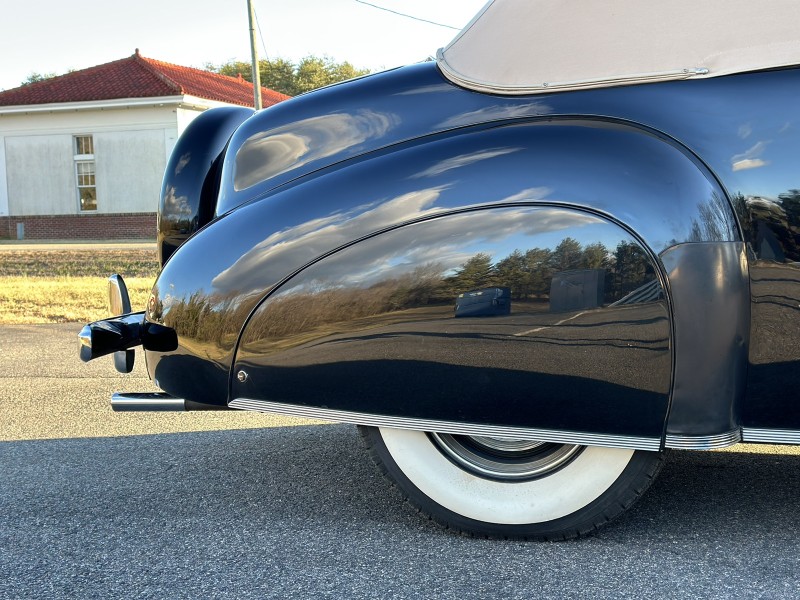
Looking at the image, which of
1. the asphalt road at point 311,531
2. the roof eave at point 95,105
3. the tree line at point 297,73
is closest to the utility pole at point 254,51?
the roof eave at point 95,105

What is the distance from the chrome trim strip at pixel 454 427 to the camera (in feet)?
6.58

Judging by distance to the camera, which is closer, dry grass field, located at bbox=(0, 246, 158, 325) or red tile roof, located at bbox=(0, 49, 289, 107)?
dry grass field, located at bbox=(0, 246, 158, 325)

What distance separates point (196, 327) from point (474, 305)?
0.83 m

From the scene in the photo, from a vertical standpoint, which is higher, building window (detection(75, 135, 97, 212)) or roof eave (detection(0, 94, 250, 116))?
roof eave (detection(0, 94, 250, 116))

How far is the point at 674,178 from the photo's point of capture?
1.95 metres

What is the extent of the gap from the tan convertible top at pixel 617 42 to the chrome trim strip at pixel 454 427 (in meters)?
0.92

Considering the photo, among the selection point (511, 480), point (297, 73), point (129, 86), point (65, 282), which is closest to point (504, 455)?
point (511, 480)

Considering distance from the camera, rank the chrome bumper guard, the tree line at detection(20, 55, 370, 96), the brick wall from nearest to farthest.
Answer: the chrome bumper guard < the brick wall < the tree line at detection(20, 55, 370, 96)

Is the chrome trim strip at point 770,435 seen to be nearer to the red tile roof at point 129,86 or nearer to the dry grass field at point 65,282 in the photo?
the dry grass field at point 65,282

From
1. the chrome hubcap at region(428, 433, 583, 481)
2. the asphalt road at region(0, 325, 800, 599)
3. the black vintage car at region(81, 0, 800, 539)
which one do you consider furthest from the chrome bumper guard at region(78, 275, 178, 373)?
the chrome hubcap at region(428, 433, 583, 481)

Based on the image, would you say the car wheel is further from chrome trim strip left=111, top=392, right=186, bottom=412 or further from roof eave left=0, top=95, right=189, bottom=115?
roof eave left=0, top=95, right=189, bottom=115

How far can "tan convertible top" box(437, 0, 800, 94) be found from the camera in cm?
200

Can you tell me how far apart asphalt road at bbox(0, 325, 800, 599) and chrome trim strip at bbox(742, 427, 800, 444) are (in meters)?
0.32

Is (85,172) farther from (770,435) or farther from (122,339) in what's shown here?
(770,435)
